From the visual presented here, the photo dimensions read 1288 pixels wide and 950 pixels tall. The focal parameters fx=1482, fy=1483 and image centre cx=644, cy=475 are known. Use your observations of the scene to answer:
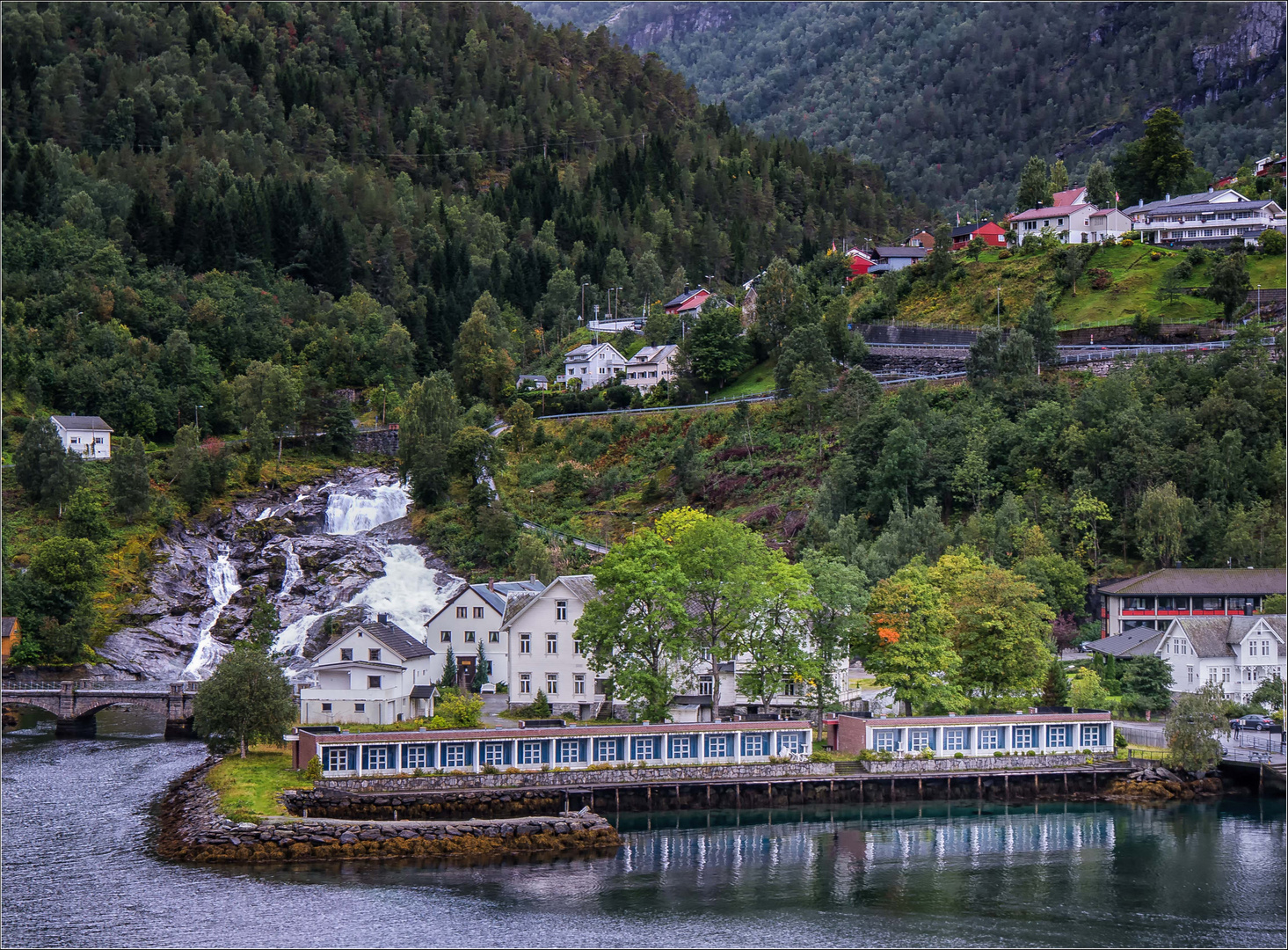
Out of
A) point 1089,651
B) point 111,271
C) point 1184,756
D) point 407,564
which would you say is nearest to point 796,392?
point 407,564

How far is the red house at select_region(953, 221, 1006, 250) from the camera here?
13675 centimetres

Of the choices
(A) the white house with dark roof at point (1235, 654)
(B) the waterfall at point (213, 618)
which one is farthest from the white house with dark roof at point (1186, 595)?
(B) the waterfall at point (213, 618)

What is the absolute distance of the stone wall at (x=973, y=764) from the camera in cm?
6594

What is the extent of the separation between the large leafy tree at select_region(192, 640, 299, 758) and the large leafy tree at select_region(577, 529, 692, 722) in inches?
563

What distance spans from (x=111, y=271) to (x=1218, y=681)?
357 feet

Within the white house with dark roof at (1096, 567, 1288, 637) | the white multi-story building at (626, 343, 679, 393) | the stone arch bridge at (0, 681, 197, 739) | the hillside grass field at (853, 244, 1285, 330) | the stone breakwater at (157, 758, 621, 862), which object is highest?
the hillside grass field at (853, 244, 1285, 330)

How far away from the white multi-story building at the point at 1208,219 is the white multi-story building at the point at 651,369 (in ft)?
141

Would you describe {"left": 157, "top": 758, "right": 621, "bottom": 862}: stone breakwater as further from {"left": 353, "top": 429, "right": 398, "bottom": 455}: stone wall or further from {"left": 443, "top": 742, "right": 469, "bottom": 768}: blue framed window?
{"left": 353, "top": 429, "right": 398, "bottom": 455}: stone wall

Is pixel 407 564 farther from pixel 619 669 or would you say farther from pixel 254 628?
pixel 619 669

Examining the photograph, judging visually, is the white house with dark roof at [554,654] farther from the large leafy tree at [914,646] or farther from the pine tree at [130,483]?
the pine tree at [130,483]

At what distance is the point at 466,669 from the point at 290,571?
2860 cm

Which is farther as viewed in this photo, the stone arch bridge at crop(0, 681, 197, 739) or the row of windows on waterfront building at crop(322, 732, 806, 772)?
the stone arch bridge at crop(0, 681, 197, 739)

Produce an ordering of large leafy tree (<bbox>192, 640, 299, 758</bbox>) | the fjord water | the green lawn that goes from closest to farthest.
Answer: the fjord water, large leafy tree (<bbox>192, 640, 299, 758</bbox>), the green lawn

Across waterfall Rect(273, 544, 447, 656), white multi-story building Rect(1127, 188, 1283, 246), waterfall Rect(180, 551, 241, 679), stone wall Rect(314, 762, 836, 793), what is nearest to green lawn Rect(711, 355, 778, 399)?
waterfall Rect(273, 544, 447, 656)
